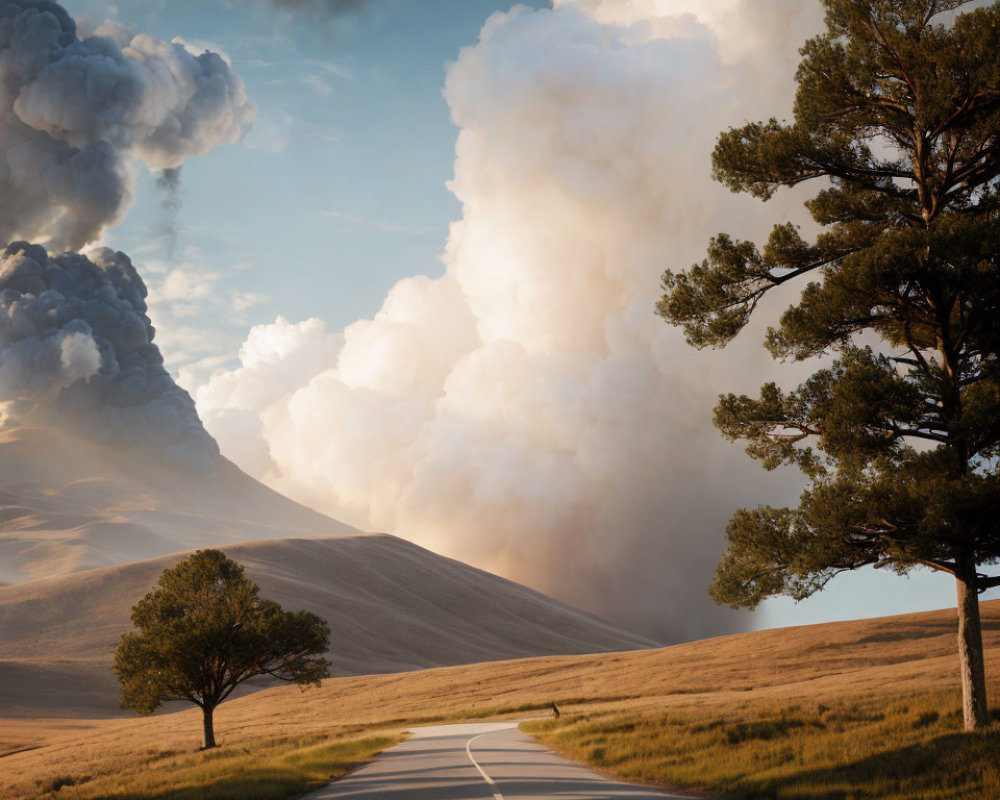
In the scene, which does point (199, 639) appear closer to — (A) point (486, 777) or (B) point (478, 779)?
(A) point (486, 777)

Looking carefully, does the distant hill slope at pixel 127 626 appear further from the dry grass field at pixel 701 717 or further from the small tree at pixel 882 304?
the small tree at pixel 882 304

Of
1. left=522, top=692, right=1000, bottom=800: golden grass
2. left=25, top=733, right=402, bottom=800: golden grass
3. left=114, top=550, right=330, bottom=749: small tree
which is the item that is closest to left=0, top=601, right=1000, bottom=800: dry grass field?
left=522, top=692, right=1000, bottom=800: golden grass

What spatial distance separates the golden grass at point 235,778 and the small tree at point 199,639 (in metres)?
11.9

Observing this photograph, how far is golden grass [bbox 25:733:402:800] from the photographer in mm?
17281

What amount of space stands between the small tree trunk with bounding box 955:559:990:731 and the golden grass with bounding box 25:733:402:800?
41.9 feet

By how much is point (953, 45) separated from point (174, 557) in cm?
18902

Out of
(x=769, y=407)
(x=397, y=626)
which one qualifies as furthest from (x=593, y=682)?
(x=397, y=626)

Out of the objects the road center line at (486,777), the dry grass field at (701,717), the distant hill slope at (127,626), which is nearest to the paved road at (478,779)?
the road center line at (486,777)

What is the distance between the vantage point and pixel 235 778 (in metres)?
19.4

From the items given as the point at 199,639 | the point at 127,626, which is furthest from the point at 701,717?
the point at 127,626

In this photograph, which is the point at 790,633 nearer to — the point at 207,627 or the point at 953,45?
the point at 207,627

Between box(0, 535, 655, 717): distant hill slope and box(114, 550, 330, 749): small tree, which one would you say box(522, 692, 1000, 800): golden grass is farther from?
box(0, 535, 655, 717): distant hill slope

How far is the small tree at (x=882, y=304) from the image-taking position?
1652cm

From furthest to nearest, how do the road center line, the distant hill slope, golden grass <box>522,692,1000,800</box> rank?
the distant hill slope
the road center line
golden grass <box>522,692,1000,800</box>
